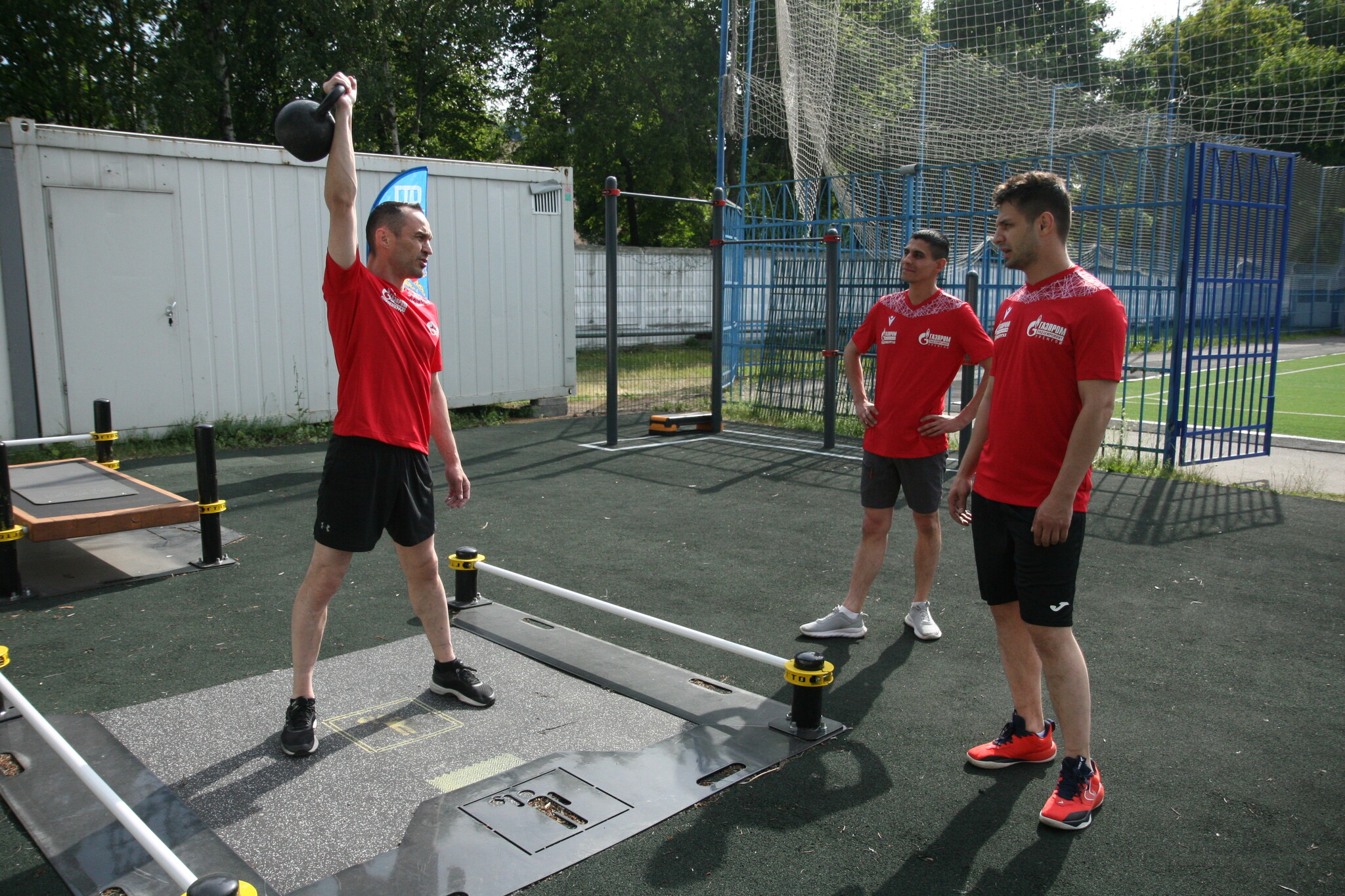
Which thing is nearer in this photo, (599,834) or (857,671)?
(599,834)

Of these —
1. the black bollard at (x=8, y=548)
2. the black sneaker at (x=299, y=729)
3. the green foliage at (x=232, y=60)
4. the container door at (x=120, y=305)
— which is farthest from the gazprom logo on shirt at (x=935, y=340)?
the green foliage at (x=232, y=60)

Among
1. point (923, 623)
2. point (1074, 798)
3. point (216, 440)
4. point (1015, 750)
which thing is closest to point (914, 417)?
point (923, 623)

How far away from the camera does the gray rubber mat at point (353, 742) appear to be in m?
2.89

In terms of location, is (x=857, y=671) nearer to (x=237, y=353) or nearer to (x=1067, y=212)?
(x=1067, y=212)

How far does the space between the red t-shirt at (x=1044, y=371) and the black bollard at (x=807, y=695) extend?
35.5 inches

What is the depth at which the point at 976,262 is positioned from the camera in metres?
12.8

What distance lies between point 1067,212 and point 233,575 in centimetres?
489

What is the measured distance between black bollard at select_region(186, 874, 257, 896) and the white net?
486 inches

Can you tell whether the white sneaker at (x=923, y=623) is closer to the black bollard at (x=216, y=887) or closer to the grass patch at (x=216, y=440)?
the black bollard at (x=216, y=887)

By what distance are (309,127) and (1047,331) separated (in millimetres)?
2359

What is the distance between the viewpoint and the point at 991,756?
3.30m

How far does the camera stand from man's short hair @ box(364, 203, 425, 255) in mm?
3320

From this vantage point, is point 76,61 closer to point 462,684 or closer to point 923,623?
point 462,684

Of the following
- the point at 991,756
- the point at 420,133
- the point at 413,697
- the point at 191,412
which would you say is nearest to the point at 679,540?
the point at 413,697
